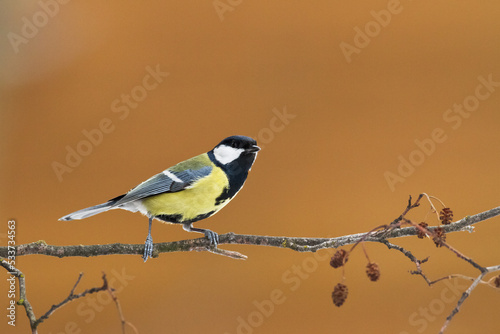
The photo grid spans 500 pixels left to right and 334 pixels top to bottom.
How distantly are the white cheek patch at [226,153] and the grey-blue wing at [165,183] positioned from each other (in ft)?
0.09

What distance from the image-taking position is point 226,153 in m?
0.86

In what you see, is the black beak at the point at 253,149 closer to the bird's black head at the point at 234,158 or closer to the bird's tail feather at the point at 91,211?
the bird's black head at the point at 234,158

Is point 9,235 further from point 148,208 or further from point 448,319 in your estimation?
point 448,319

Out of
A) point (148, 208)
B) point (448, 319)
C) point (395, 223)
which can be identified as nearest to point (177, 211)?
point (148, 208)

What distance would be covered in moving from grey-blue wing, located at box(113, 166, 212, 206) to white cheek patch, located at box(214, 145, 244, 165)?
29mm

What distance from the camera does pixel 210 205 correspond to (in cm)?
86

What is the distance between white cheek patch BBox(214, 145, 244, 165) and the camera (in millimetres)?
829

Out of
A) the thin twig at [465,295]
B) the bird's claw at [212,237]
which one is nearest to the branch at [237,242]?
the bird's claw at [212,237]

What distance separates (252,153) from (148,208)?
0.71 feet

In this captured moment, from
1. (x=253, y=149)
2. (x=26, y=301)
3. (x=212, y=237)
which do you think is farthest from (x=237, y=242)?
(x=26, y=301)

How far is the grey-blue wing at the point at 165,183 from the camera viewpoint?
33.1 inches

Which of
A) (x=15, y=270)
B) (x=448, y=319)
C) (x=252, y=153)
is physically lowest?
(x=448, y=319)

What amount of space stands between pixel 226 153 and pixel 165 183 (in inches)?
4.9

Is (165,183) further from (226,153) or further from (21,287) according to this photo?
(21,287)
